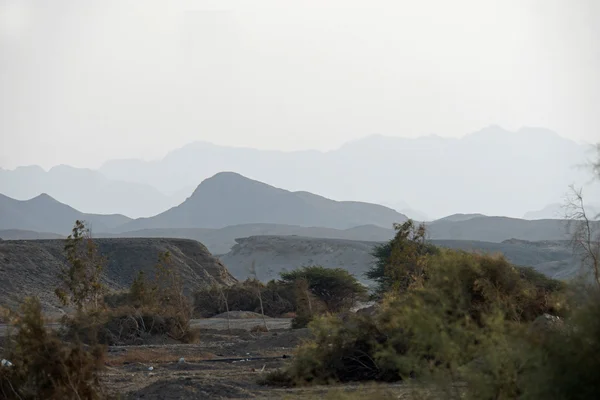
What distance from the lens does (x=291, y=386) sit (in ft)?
51.2

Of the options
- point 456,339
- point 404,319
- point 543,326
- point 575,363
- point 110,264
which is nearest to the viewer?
point 575,363

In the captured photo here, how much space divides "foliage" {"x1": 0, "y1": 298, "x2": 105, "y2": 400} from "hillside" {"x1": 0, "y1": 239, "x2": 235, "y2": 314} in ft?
143

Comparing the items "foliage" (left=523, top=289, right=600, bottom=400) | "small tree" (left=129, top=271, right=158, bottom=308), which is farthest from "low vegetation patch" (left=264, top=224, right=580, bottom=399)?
"small tree" (left=129, top=271, right=158, bottom=308)

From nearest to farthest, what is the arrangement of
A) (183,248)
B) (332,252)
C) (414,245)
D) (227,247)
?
(414,245)
(183,248)
(332,252)
(227,247)

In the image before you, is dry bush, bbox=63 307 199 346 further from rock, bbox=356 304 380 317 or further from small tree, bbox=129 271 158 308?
rock, bbox=356 304 380 317

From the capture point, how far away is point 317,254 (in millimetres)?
116938

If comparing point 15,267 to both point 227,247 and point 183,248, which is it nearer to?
point 183,248

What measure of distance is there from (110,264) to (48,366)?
68393 mm

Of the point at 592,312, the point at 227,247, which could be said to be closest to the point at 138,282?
the point at 592,312

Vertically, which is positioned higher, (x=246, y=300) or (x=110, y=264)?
(x=110, y=264)

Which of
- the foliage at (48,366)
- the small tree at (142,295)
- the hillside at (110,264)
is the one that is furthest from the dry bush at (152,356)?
the hillside at (110,264)

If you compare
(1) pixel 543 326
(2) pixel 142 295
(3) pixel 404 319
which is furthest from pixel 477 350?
(2) pixel 142 295

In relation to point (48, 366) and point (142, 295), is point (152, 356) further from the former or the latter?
point (142, 295)

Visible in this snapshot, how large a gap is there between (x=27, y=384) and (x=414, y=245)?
23.2 m
